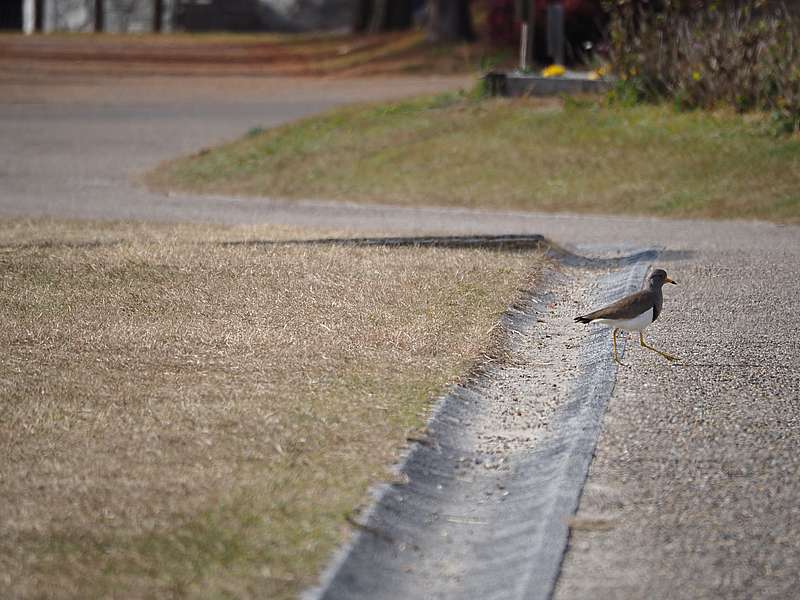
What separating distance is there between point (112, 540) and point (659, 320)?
4.65m

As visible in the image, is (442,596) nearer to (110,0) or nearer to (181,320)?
(181,320)

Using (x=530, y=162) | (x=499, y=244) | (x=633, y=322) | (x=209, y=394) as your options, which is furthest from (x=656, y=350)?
(x=530, y=162)

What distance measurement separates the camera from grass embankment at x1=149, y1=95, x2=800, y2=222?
1358 centimetres

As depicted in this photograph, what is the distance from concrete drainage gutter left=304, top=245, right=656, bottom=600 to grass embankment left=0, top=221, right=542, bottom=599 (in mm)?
142

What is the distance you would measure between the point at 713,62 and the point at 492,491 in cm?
1209

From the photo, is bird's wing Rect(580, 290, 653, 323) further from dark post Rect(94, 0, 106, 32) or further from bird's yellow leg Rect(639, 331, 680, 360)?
dark post Rect(94, 0, 106, 32)

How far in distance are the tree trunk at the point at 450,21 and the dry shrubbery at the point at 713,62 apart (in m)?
14.1

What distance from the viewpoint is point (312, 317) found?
7570mm

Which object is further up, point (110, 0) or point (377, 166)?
point (110, 0)

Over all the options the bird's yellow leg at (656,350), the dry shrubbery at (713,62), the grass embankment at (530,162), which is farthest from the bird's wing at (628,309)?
the dry shrubbery at (713,62)

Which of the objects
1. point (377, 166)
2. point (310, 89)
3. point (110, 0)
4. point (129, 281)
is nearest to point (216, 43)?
point (110, 0)

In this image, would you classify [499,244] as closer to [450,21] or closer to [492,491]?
[492,491]

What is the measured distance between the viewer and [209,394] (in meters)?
5.95

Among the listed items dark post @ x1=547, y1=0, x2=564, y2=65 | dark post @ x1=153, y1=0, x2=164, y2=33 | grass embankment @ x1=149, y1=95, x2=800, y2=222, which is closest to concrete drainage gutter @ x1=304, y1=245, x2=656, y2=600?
grass embankment @ x1=149, y1=95, x2=800, y2=222
